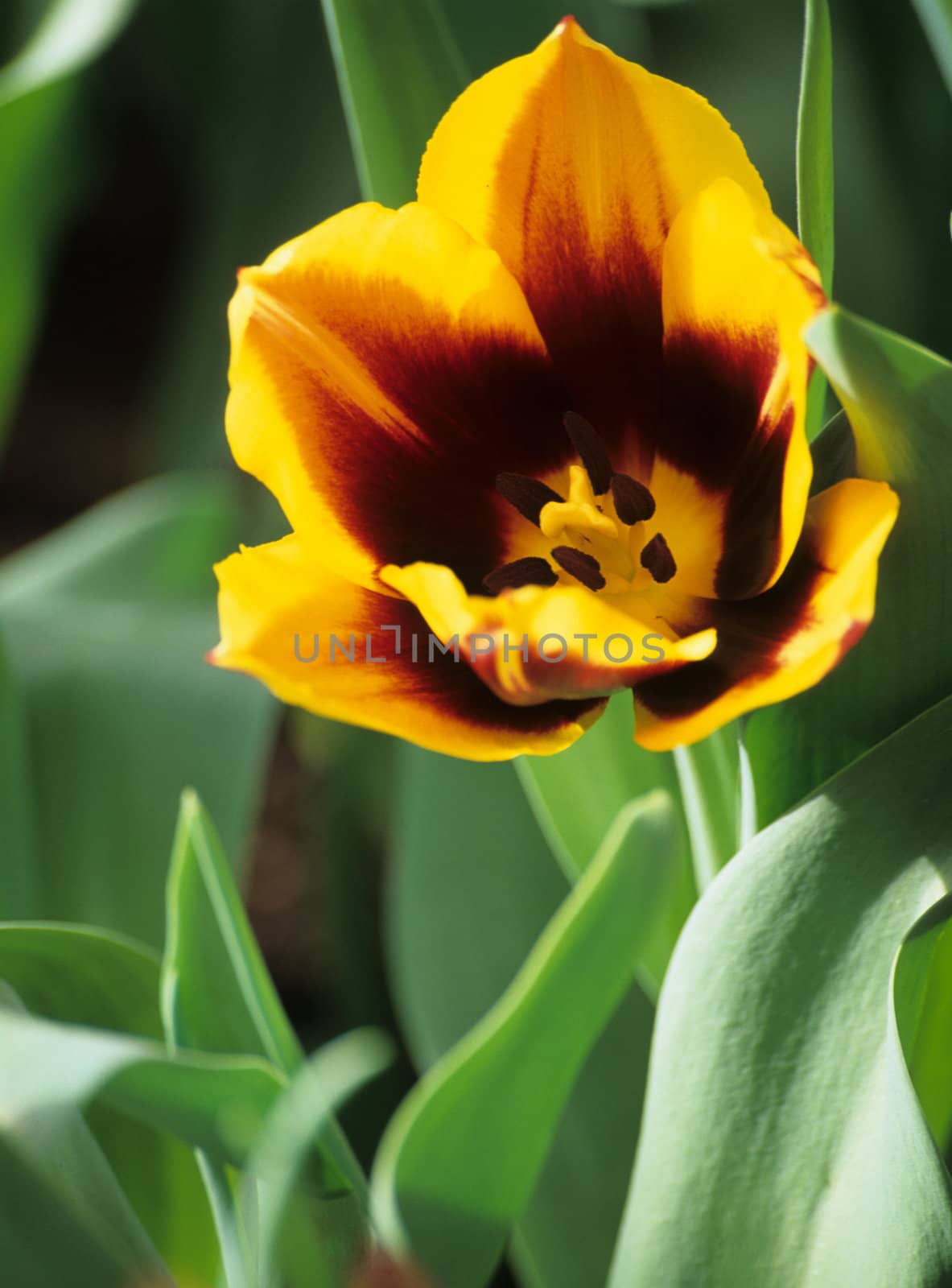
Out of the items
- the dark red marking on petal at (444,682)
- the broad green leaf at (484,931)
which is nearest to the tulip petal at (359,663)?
the dark red marking on petal at (444,682)

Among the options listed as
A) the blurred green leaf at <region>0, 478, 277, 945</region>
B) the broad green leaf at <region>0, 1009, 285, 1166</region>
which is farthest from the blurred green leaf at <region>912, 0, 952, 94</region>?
the blurred green leaf at <region>0, 478, 277, 945</region>

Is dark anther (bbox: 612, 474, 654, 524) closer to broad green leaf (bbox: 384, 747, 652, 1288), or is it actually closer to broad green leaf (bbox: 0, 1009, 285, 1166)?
broad green leaf (bbox: 0, 1009, 285, 1166)

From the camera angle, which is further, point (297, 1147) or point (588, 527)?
point (588, 527)

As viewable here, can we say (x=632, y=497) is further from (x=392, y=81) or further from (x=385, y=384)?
(x=392, y=81)

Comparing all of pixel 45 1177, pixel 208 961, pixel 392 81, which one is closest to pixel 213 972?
pixel 208 961

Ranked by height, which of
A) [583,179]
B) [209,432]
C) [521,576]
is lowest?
[521,576]

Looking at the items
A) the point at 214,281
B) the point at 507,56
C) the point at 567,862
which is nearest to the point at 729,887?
the point at 567,862

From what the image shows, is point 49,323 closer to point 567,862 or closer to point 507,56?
point 507,56

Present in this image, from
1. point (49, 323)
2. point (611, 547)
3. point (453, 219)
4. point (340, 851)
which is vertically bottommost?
point (340, 851)
